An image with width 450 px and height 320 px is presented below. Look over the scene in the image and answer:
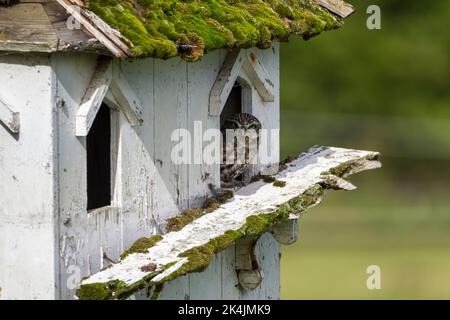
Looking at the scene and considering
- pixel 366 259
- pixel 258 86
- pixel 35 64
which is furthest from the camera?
pixel 366 259

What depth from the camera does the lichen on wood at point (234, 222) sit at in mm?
5426

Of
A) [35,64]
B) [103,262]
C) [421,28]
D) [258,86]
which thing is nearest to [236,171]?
[258,86]

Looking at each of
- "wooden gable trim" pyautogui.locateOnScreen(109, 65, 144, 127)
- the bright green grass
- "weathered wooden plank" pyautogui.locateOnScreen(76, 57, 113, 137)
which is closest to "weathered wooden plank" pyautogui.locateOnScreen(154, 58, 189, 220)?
"wooden gable trim" pyautogui.locateOnScreen(109, 65, 144, 127)

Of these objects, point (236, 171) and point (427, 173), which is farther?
point (427, 173)

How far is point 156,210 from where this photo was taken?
6172mm

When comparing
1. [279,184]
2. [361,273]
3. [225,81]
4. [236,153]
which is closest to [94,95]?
[225,81]

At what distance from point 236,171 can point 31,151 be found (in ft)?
7.06

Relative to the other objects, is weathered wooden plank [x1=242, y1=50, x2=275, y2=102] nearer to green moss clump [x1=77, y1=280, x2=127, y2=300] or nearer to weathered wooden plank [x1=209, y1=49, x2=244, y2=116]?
weathered wooden plank [x1=209, y1=49, x2=244, y2=116]

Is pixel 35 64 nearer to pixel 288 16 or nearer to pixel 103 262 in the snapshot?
pixel 103 262

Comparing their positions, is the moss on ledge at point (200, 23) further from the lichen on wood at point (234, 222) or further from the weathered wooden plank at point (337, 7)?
the lichen on wood at point (234, 222)

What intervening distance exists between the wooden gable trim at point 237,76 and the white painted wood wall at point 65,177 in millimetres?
509

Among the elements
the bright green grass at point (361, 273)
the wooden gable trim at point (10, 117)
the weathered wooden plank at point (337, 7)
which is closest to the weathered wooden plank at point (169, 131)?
the wooden gable trim at point (10, 117)

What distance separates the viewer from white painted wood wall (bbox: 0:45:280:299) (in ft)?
17.2

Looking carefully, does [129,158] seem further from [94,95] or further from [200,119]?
[200,119]
